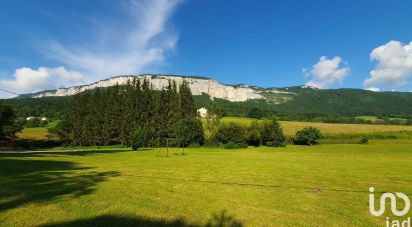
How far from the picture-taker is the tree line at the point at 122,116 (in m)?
93.8

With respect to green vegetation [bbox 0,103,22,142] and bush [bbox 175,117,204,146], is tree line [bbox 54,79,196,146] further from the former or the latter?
green vegetation [bbox 0,103,22,142]

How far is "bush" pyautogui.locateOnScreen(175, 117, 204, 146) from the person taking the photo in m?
89.0

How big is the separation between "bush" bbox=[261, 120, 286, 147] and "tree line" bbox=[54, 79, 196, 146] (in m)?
25.9

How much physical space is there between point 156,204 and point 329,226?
25.0 ft

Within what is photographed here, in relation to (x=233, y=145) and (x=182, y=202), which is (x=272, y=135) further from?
(x=182, y=202)

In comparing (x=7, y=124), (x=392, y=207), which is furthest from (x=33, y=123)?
(x=392, y=207)

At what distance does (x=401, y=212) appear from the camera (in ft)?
44.1

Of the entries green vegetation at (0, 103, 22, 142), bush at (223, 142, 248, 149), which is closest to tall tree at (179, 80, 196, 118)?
bush at (223, 142, 248, 149)

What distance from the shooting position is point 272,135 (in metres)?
92.6

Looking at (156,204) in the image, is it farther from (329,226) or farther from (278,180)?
(278,180)

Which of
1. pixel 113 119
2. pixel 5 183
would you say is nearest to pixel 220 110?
pixel 113 119

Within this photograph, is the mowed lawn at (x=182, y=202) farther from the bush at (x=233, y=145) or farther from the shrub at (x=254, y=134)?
the shrub at (x=254, y=134)

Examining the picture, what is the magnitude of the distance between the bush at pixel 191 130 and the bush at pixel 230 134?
5.94 metres

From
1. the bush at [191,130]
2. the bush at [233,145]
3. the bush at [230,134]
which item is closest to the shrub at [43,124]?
the bush at [191,130]
